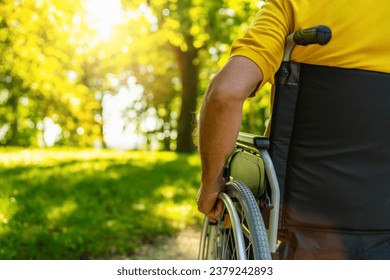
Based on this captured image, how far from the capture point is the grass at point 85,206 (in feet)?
15.1

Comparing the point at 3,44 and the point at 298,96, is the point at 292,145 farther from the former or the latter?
the point at 3,44

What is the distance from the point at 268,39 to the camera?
6.21ft

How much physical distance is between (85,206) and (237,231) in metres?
4.19

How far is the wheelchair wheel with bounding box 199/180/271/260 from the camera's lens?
6.10ft

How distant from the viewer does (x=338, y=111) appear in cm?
194

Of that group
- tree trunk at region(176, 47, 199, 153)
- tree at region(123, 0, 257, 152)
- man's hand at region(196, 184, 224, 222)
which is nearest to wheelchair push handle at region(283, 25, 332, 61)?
man's hand at region(196, 184, 224, 222)

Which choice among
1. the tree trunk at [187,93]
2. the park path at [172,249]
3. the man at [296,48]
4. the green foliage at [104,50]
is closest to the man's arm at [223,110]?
the man at [296,48]

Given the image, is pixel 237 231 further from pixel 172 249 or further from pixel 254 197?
pixel 172 249

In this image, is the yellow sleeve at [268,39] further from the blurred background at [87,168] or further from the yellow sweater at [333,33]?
the blurred background at [87,168]

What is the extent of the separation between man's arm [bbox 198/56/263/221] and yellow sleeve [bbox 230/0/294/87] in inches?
1.0

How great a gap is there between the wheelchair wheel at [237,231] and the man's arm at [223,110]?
0.40 feet

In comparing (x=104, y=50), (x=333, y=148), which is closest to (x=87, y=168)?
(x=104, y=50)
